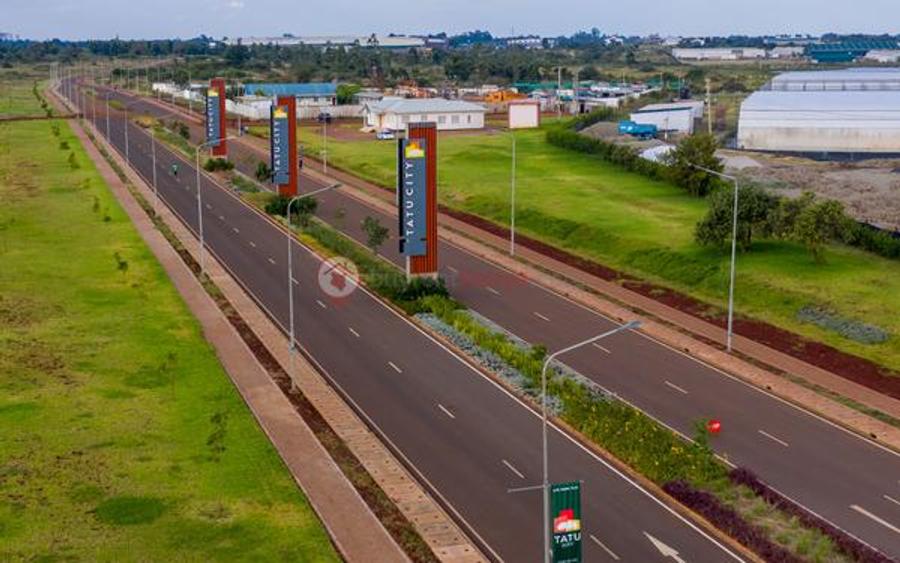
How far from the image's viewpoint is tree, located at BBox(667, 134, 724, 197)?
96.6 metres

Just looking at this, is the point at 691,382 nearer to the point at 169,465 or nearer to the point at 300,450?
the point at 300,450

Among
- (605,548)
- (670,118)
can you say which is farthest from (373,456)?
(670,118)

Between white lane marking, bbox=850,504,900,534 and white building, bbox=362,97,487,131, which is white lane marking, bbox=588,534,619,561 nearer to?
white lane marking, bbox=850,504,900,534

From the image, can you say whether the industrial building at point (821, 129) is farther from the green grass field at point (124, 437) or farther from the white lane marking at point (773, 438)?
the white lane marking at point (773, 438)

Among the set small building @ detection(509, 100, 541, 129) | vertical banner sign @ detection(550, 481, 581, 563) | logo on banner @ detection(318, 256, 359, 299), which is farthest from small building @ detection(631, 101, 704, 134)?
vertical banner sign @ detection(550, 481, 581, 563)

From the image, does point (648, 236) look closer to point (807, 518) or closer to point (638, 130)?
point (807, 518)

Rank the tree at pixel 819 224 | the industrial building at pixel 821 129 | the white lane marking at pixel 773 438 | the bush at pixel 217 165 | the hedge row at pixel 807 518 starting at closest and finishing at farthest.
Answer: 1. the hedge row at pixel 807 518
2. the white lane marking at pixel 773 438
3. the tree at pixel 819 224
4. the bush at pixel 217 165
5. the industrial building at pixel 821 129

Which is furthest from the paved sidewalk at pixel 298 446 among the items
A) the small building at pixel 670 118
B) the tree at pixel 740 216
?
the small building at pixel 670 118

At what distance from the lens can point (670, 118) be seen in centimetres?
16550

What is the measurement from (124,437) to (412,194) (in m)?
29.8

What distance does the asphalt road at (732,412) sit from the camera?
39.0 meters

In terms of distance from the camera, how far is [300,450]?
43.0 meters

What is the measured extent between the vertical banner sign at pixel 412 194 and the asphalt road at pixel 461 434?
14.9 ft

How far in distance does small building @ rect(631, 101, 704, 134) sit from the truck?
3.50m
